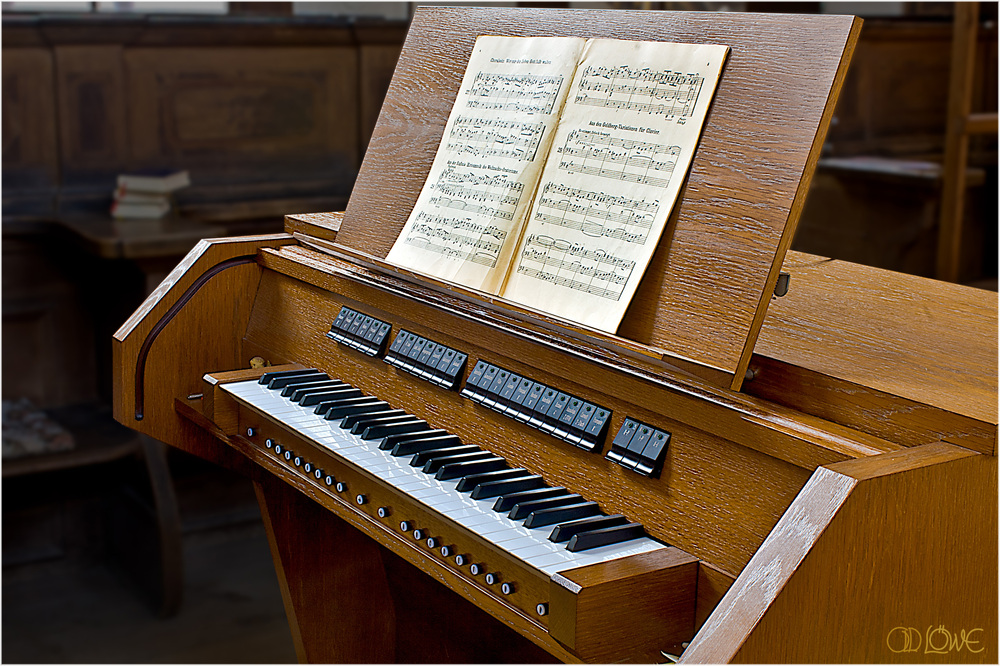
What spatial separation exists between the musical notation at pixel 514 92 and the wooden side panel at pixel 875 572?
768 millimetres

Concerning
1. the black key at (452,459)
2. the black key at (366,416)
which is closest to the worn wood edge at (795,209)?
the black key at (452,459)

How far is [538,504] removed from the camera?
1.36m

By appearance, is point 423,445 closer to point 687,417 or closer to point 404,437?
point 404,437

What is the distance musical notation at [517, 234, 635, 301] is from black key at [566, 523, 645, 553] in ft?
0.96

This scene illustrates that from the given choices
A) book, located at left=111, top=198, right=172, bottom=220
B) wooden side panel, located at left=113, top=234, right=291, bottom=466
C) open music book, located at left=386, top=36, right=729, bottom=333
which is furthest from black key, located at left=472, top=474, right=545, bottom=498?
book, located at left=111, top=198, right=172, bottom=220

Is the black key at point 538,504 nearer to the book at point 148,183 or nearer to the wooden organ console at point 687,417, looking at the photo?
the wooden organ console at point 687,417

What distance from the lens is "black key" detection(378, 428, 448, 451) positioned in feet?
5.17

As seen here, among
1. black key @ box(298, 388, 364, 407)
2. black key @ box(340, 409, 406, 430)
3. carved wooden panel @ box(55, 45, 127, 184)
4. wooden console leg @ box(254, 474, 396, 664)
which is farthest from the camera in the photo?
carved wooden panel @ box(55, 45, 127, 184)

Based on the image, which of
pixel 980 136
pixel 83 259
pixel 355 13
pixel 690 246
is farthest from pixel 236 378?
pixel 980 136

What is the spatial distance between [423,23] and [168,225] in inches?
75.9

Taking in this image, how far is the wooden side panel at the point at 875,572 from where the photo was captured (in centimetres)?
100

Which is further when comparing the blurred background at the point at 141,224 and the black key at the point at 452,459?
the blurred background at the point at 141,224

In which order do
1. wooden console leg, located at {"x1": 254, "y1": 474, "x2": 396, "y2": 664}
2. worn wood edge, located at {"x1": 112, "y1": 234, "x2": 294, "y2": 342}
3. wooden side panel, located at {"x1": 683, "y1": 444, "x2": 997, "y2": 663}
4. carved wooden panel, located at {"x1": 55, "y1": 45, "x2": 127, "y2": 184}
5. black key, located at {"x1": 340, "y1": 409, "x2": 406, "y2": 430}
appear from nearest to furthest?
1. wooden side panel, located at {"x1": 683, "y1": 444, "x2": 997, "y2": 663}
2. black key, located at {"x1": 340, "y1": 409, "x2": 406, "y2": 430}
3. worn wood edge, located at {"x1": 112, "y1": 234, "x2": 294, "y2": 342}
4. wooden console leg, located at {"x1": 254, "y1": 474, "x2": 396, "y2": 664}
5. carved wooden panel, located at {"x1": 55, "y1": 45, "x2": 127, "y2": 184}

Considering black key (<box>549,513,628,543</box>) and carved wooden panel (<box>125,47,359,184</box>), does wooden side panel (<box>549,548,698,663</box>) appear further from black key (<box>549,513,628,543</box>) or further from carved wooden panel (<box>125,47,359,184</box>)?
carved wooden panel (<box>125,47,359,184</box>)
